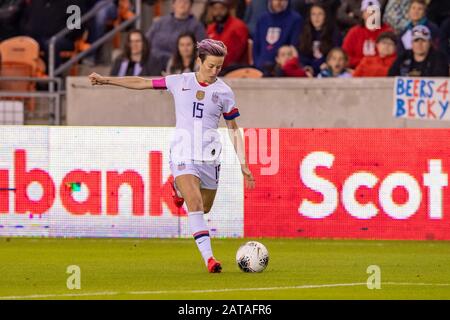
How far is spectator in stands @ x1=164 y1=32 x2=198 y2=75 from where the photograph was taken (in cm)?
2236

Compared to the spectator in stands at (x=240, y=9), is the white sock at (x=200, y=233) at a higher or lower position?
lower

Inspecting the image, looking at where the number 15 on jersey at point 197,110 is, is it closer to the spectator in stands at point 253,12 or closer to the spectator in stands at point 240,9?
the spectator in stands at point 253,12

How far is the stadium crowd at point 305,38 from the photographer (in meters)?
22.2

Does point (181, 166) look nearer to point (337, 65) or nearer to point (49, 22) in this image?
point (337, 65)

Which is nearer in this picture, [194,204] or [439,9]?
[194,204]

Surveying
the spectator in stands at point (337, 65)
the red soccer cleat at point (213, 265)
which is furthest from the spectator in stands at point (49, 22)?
the red soccer cleat at point (213, 265)

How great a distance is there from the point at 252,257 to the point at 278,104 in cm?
834

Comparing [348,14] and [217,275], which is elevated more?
[348,14]

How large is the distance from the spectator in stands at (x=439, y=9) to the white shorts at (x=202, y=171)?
Result: 394 inches

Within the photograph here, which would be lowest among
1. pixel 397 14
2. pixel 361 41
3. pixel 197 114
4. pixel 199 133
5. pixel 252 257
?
pixel 252 257

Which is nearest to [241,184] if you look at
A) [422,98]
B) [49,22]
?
[422,98]

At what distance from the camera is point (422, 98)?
69.6 ft

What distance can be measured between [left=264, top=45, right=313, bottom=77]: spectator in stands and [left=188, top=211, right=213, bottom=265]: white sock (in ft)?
30.8

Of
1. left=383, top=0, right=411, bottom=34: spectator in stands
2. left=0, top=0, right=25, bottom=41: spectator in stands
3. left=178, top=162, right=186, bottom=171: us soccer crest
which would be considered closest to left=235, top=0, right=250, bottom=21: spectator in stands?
left=383, top=0, right=411, bottom=34: spectator in stands
